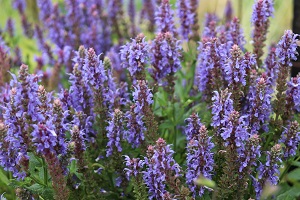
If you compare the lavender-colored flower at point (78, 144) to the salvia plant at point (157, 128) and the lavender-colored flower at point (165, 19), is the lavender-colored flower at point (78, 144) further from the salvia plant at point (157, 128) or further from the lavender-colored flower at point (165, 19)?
the lavender-colored flower at point (165, 19)

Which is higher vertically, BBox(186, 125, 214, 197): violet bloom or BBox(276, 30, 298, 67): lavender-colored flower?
BBox(276, 30, 298, 67): lavender-colored flower

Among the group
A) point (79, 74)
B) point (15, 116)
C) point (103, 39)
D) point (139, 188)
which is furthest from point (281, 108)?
point (103, 39)

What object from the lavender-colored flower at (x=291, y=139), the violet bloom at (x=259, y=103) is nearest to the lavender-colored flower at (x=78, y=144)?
the violet bloom at (x=259, y=103)

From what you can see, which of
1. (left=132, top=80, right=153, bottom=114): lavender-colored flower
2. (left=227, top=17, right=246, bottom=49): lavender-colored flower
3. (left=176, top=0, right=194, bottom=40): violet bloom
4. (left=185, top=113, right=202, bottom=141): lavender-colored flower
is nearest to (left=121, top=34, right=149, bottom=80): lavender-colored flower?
(left=132, top=80, right=153, bottom=114): lavender-colored flower

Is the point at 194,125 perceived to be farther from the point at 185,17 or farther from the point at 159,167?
the point at 185,17

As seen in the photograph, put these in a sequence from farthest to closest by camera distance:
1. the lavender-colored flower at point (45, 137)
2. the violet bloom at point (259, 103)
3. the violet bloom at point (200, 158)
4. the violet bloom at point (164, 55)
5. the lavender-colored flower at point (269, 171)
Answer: the violet bloom at point (164, 55), the violet bloom at point (259, 103), the lavender-colored flower at point (269, 171), the violet bloom at point (200, 158), the lavender-colored flower at point (45, 137)

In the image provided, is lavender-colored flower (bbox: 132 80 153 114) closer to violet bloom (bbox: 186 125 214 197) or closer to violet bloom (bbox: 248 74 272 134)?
violet bloom (bbox: 186 125 214 197)

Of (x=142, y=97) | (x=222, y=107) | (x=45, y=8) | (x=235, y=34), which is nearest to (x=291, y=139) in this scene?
(x=222, y=107)
